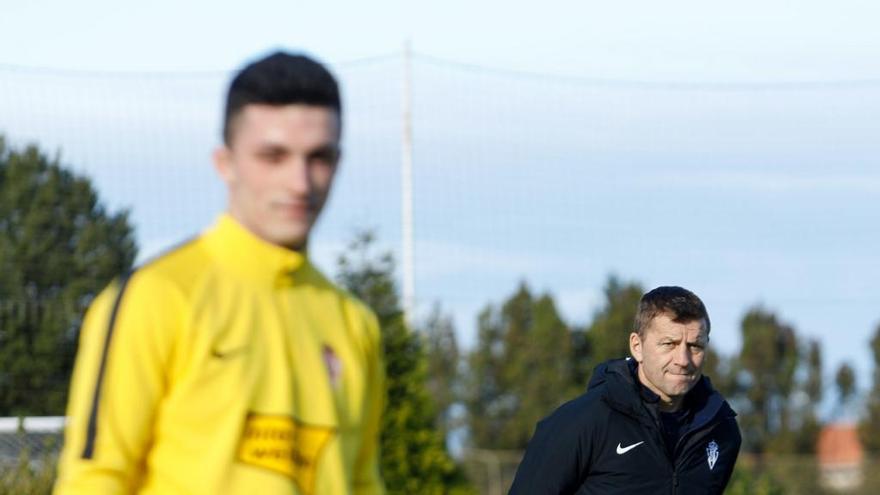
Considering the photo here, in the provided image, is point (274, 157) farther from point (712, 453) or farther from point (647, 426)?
point (712, 453)

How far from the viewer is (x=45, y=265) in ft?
63.2

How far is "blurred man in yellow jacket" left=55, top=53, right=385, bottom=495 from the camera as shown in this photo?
9.69 feet

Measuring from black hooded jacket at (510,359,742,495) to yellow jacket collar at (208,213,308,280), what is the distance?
374 centimetres

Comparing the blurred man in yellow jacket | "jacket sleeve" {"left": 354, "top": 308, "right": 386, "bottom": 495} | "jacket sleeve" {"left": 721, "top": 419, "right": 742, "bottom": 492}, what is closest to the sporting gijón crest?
"jacket sleeve" {"left": 721, "top": 419, "right": 742, "bottom": 492}

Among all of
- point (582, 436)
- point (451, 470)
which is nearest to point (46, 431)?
point (451, 470)

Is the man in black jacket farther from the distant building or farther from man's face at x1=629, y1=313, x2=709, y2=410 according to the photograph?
the distant building

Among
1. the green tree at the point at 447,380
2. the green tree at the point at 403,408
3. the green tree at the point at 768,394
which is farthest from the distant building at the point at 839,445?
the green tree at the point at 403,408

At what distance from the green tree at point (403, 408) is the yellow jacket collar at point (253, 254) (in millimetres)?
11790

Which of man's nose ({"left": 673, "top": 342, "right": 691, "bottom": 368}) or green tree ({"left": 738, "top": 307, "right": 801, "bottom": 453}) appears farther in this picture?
green tree ({"left": 738, "top": 307, "right": 801, "bottom": 453})

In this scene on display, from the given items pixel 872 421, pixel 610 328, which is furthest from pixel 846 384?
pixel 610 328

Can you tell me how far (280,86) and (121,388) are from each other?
0.58 meters

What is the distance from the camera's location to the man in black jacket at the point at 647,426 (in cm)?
678

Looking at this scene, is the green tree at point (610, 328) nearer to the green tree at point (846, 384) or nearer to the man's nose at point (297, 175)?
the green tree at point (846, 384)

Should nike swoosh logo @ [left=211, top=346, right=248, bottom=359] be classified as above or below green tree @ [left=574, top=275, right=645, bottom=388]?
above
